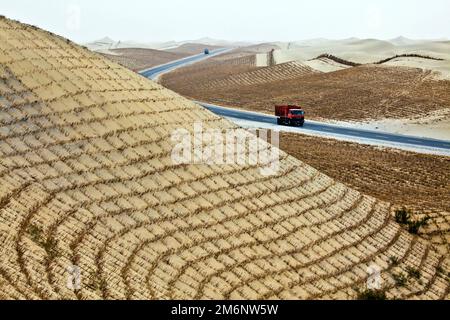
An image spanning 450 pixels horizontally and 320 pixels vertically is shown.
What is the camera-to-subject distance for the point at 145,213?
53.7 feet

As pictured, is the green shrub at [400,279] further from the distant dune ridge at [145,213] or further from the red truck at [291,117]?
the red truck at [291,117]

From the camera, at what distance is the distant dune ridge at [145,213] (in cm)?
1362

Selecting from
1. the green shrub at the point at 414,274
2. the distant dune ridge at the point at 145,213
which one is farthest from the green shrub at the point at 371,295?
the green shrub at the point at 414,274

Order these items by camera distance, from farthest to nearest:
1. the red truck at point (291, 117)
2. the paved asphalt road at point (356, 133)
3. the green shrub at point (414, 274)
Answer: the red truck at point (291, 117), the paved asphalt road at point (356, 133), the green shrub at point (414, 274)

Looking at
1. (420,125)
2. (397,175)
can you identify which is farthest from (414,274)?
(420,125)

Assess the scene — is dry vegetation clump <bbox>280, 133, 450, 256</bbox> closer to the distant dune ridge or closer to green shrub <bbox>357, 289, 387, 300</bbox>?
the distant dune ridge

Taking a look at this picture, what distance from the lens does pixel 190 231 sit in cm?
Answer: 1641

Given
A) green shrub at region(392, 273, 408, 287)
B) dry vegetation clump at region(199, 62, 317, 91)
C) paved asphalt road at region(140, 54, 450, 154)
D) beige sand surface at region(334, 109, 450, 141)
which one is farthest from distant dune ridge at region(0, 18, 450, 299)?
dry vegetation clump at region(199, 62, 317, 91)

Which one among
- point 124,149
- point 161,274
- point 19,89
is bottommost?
point 161,274

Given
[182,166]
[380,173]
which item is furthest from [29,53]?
[380,173]

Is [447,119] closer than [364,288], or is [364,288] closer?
[364,288]

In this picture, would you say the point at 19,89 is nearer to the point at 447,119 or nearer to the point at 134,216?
the point at 134,216

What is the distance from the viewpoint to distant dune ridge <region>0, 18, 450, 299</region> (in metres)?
13.6
